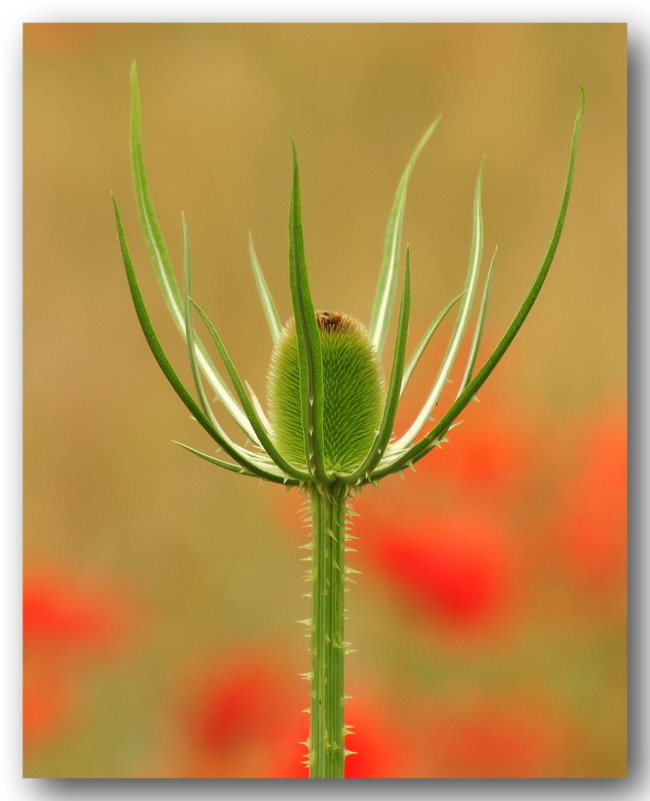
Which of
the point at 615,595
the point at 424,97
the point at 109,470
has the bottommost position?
the point at 615,595

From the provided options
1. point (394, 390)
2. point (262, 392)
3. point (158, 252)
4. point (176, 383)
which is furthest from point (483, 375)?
point (262, 392)

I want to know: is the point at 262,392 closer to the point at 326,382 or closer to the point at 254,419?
the point at 326,382

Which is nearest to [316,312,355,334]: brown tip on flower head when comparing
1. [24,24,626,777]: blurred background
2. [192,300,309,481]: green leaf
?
[192,300,309,481]: green leaf

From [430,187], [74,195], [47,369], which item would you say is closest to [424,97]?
[430,187]

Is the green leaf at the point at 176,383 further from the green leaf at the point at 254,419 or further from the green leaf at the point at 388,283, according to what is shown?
the green leaf at the point at 388,283

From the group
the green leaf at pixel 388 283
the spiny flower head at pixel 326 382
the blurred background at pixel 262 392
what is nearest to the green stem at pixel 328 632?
Result: the spiny flower head at pixel 326 382

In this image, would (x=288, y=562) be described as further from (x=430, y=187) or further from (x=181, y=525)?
(x=430, y=187)
